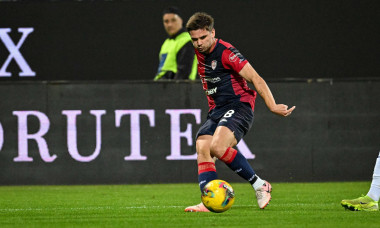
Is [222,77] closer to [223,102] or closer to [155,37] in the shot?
[223,102]

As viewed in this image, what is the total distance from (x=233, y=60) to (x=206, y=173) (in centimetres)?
100

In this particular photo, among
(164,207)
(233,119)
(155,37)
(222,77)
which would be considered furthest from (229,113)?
(155,37)

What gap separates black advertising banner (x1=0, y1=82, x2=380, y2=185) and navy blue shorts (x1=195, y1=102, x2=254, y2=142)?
3.63 metres

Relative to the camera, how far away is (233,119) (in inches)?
282

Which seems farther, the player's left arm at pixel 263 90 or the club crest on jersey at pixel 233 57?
the club crest on jersey at pixel 233 57

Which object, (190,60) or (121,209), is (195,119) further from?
(121,209)

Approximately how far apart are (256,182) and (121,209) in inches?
49.6

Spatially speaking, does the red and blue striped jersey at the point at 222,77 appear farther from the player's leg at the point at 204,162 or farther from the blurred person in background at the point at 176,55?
the blurred person in background at the point at 176,55

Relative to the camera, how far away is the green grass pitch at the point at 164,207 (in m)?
6.29

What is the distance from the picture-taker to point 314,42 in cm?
1201

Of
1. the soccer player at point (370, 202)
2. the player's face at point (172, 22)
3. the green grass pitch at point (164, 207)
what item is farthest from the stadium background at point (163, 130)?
the soccer player at point (370, 202)

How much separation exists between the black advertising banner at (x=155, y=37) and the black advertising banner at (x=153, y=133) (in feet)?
3.37

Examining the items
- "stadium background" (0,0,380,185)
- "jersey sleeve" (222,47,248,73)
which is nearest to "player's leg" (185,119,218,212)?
"jersey sleeve" (222,47,248,73)

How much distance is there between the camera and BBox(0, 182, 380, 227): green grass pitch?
629cm
